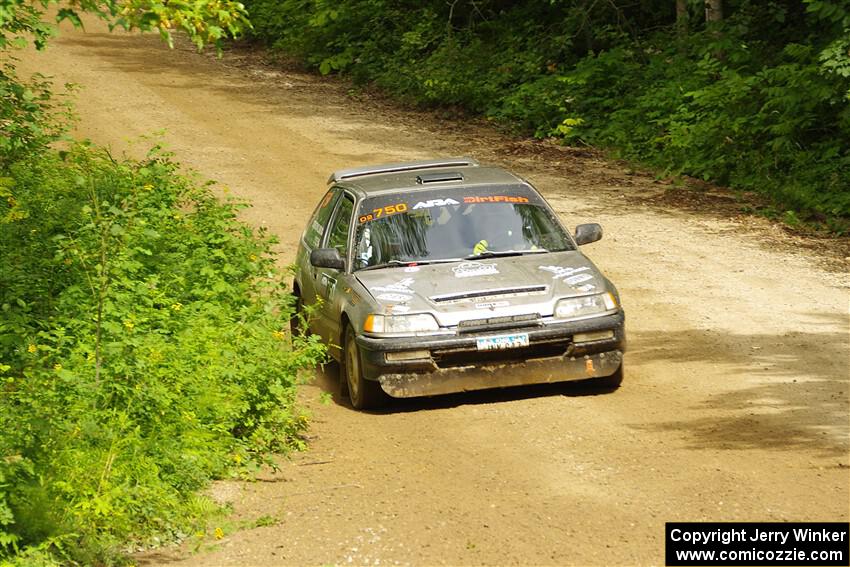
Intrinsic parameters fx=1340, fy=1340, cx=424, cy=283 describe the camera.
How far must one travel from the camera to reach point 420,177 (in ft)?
39.1

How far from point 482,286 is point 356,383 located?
1268mm

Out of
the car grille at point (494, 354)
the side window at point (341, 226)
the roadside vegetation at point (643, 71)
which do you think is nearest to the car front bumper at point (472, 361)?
the car grille at point (494, 354)

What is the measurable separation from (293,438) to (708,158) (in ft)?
39.6

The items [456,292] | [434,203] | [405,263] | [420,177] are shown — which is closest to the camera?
[456,292]

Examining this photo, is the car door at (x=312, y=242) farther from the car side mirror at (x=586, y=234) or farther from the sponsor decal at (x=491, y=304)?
the car side mirror at (x=586, y=234)

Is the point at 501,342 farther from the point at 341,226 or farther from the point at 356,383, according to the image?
the point at 341,226

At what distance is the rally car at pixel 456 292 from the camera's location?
10.2 meters

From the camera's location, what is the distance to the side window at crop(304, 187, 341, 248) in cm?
1254

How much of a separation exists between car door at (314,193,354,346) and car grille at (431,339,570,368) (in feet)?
3.89

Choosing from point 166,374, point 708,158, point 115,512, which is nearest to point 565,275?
point 166,374

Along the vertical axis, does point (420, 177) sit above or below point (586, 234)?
above

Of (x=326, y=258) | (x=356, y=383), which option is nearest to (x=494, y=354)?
(x=356, y=383)

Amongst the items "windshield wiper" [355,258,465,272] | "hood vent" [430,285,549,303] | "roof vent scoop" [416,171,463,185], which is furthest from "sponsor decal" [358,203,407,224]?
"hood vent" [430,285,549,303]

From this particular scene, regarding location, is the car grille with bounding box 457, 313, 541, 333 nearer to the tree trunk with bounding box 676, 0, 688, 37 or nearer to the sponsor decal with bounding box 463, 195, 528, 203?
the sponsor decal with bounding box 463, 195, 528, 203
